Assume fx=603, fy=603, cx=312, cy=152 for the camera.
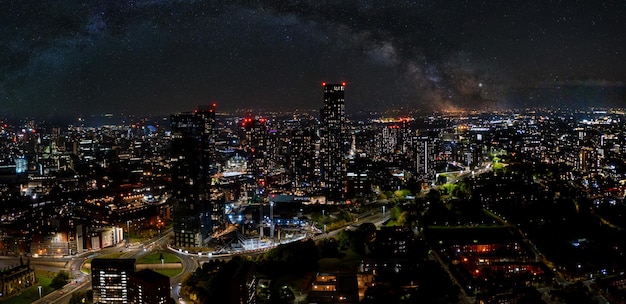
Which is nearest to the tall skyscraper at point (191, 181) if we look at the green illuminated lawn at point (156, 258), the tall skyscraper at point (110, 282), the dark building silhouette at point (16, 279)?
the green illuminated lawn at point (156, 258)

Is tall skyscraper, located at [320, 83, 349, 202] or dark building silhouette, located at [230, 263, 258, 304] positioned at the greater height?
tall skyscraper, located at [320, 83, 349, 202]

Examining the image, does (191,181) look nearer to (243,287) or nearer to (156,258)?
(156,258)

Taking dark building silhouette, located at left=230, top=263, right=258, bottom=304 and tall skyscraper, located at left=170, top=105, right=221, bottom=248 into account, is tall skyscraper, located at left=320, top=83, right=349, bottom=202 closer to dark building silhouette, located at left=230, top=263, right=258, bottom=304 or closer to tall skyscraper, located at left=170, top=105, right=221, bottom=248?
tall skyscraper, located at left=170, top=105, right=221, bottom=248

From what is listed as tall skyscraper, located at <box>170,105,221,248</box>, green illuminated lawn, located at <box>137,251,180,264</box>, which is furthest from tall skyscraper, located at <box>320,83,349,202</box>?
green illuminated lawn, located at <box>137,251,180,264</box>

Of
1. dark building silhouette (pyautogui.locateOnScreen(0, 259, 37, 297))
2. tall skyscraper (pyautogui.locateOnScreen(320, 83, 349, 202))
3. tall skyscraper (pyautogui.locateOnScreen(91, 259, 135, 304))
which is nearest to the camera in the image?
tall skyscraper (pyautogui.locateOnScreen(91, 259, 135, 304))

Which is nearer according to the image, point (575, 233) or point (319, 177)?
point (575, 233)

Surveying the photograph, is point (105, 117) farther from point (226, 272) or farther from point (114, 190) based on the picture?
point (226, 272)

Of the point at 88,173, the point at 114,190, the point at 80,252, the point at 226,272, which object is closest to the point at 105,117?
the point at 88,173

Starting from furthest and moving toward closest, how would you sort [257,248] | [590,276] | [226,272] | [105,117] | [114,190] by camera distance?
[105,117]
[114,190]
[257,248]
[590,276]
[226,272]

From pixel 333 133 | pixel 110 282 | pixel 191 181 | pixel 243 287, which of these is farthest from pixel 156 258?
pixel 333 133
